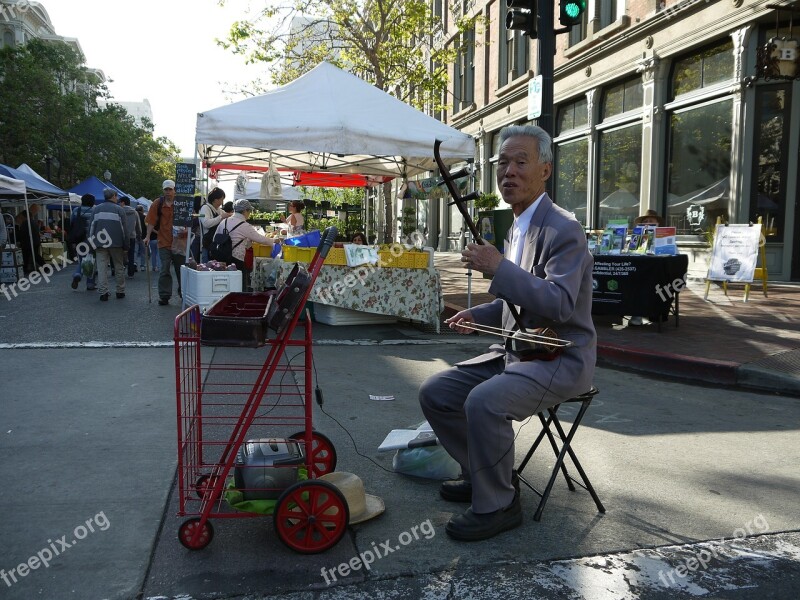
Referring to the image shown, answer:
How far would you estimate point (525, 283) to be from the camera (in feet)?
9.39

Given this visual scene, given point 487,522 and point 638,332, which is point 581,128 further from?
point 487,522

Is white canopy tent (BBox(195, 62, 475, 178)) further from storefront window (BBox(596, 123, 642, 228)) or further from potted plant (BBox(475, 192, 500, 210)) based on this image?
potted plant (BBox(475, 192, 500, 210))

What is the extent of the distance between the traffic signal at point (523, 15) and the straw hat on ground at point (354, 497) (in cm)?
611

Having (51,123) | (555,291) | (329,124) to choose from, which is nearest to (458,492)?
(555,291)

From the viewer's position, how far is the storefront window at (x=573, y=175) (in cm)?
1911

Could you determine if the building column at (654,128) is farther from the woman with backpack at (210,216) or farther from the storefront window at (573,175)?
the woman with backpack at (210,216)

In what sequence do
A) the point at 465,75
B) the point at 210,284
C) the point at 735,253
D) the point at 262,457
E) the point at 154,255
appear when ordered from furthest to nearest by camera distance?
the point at 465,75 → the point at 154,255 → the point at 735,253 → the point at 210,284 → the point at 262,457

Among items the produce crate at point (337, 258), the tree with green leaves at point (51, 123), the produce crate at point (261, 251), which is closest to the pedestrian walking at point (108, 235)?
the produce crate at point (261, 251)

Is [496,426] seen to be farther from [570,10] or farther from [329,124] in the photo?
[329,124]

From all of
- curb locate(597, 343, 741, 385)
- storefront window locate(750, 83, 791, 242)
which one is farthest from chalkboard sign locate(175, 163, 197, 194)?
storefront window locate(750, 83, 791, 242)

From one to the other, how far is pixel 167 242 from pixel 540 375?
9.67 meters

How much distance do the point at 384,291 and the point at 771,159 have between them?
8.27m

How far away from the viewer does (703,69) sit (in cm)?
1411

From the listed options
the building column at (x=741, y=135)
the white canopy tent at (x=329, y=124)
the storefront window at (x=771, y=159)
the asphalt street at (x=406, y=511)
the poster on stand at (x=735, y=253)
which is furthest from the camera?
the building column at (x=741, y=135)
